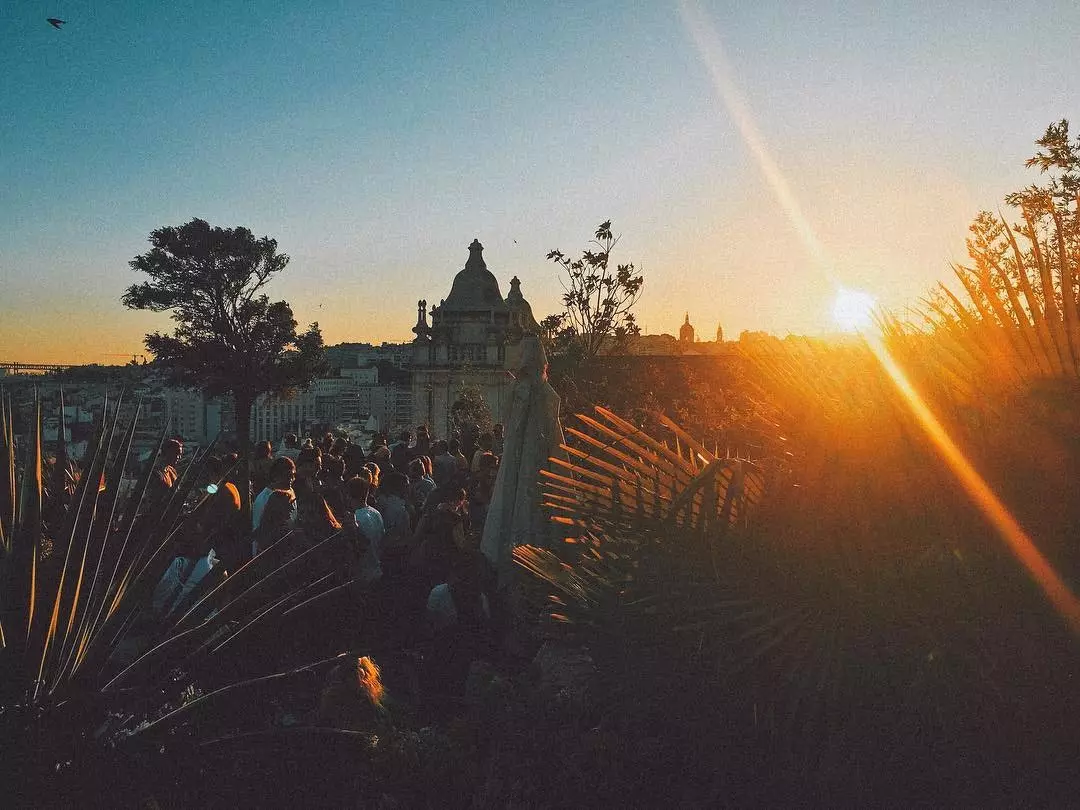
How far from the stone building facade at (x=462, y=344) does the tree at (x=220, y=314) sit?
19.7 feet

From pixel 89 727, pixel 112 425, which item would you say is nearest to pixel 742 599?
pixel 89 727

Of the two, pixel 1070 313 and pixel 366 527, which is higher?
pixel 1070 313

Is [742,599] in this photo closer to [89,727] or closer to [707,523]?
[707,523]

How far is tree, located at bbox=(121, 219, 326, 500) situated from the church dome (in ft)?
24.3

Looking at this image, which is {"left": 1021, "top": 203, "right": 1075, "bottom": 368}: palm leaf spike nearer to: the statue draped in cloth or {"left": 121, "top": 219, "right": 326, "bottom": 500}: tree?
the statue draped in cloth

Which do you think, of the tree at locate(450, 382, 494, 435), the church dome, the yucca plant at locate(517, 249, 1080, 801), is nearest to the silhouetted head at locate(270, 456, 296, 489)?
the yucca plant at locate(517, 249, 1080, 801)

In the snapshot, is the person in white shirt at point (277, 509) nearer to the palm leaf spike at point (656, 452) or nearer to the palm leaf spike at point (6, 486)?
the palm leaf spike at point (6, 486)

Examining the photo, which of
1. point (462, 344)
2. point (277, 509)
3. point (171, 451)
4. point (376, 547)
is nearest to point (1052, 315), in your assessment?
point (277, 509)

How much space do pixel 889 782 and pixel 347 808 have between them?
173 centimetres

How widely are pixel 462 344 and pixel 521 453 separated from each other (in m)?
30.9

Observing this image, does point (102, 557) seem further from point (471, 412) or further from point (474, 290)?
point (474, 290)

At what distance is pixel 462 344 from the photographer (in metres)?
36.9

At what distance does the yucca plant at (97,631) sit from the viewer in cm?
190

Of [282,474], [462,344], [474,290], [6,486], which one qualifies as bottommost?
[282,474]
